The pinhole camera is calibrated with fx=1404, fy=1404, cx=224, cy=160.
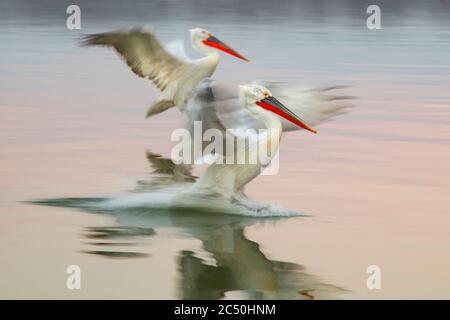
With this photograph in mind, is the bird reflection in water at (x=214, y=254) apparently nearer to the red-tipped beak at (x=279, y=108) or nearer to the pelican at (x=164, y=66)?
the red-tipped beak at (x=279, y=108)

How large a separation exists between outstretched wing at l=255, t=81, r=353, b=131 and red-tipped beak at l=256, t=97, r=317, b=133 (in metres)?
0.50

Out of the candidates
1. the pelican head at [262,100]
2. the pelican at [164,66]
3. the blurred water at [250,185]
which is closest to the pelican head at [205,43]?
the pelican at [164,66]

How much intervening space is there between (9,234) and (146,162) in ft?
8.15

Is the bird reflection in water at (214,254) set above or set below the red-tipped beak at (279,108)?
below

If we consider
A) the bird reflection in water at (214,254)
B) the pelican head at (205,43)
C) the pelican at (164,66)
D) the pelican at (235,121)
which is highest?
the pelican head at (205,43)

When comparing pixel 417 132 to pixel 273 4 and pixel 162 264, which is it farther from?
pixel 273 4

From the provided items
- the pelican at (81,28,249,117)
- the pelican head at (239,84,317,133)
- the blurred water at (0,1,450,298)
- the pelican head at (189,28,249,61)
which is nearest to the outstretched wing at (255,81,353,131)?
the blurred water at (0,1,450,298)

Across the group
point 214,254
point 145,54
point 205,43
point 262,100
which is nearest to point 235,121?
point 262,100

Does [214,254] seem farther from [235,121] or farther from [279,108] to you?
[279,108]

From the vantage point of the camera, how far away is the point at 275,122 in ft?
28.8

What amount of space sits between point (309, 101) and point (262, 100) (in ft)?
3.10

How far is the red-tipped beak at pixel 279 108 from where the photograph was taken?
9141 mm

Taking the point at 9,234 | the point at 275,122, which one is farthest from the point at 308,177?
the point at 9,234

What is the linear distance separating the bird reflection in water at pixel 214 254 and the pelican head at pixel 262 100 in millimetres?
810
